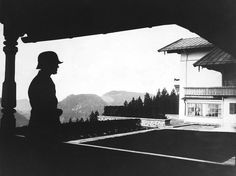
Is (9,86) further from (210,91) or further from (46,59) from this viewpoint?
(210,91)

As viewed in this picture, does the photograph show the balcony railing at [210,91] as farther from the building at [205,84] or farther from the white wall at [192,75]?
the white wall at [192,75]

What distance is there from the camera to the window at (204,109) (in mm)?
24981

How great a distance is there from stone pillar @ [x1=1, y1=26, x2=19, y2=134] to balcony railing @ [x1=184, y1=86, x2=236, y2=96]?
19825 mm

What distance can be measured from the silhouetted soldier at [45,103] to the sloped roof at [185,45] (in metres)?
23.7

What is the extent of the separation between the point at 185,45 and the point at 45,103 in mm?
24812

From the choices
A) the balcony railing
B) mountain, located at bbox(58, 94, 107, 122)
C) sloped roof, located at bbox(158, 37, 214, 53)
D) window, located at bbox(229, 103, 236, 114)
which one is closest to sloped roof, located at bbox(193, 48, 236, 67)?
the balcony railing

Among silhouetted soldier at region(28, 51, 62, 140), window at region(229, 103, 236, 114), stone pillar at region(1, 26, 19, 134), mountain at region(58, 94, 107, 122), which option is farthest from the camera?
mountain at region(58, 94, 107, 122)

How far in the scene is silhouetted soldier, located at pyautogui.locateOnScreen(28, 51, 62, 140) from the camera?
385 cm

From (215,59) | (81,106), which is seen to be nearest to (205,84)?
(215,59)

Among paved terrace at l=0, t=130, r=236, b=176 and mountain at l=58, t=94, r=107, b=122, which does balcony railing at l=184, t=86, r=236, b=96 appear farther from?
mountain at l=58, t=94, r=107, b=122

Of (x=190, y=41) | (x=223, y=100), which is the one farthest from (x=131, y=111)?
(x=190, y=41)

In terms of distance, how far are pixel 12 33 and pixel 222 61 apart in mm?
17419

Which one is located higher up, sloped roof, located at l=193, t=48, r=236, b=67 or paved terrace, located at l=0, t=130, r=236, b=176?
sloped roof, located at l=193, t=48, r=236, b=67

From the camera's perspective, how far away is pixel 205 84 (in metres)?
25.9
